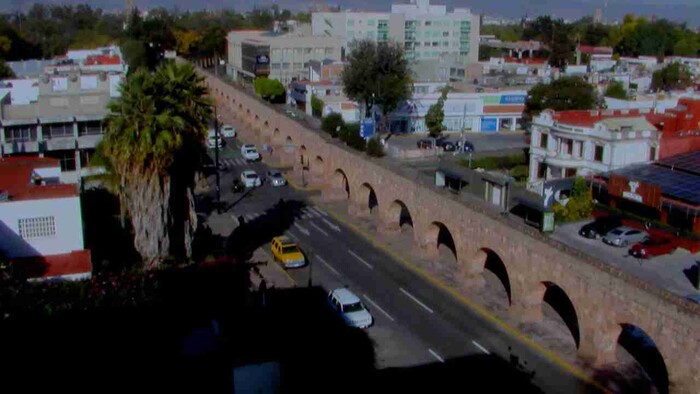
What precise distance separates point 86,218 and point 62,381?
499 inches

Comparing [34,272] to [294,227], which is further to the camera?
[294,227]

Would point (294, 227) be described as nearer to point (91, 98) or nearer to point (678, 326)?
point (91, 98)

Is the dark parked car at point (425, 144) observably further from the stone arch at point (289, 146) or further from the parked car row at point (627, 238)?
the parked car row at point (627, 238)

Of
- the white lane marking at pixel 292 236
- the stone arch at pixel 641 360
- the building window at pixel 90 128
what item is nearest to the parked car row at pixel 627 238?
the stone arch at pixel 641 360

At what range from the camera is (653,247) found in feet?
127

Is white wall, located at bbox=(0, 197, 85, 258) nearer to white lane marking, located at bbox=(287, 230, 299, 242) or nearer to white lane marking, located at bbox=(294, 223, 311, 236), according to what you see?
white lane marking, located at bbox=(287, 230, 299, 242)

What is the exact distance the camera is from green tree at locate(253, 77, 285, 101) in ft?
300

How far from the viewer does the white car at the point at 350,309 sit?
29438 millimetres

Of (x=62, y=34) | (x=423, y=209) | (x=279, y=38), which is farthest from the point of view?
(x=62, y=34)

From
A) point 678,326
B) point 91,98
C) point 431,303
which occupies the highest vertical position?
point 91,98

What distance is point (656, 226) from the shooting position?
42.7m

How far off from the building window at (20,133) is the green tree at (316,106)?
119 ft

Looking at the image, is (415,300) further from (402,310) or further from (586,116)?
(586,116)

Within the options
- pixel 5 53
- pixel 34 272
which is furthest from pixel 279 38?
pixel 34 272
